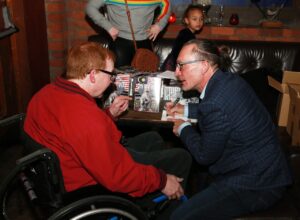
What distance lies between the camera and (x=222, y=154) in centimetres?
173

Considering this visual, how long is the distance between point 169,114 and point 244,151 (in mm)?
648

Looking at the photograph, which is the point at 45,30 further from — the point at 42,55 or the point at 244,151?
the point at 244,151

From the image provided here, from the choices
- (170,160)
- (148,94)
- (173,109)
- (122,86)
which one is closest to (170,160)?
(170,160)

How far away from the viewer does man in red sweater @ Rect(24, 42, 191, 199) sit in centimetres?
144

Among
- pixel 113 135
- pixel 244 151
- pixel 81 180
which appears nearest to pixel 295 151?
pixel 244 151

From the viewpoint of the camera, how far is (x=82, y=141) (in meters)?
1.42

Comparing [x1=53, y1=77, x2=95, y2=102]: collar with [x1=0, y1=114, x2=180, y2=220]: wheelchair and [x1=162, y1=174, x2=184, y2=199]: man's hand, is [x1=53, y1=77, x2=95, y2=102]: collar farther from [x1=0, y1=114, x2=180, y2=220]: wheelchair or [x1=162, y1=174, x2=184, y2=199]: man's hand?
[x1=162, y1=174, x2=184, y2=199]: man's hand

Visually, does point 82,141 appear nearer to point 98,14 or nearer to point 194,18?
point 98,14

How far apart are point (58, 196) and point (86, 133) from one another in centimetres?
30

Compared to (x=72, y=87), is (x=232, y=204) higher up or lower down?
lower down

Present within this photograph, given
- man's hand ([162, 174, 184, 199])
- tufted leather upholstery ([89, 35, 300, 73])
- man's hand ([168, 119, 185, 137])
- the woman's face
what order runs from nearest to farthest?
man's hand ([162, 174, 184, 199])
man's hand ([168, 119, 185, 137])
the woman's face
tufted leather upholstery ([89, 35, 300, 73])

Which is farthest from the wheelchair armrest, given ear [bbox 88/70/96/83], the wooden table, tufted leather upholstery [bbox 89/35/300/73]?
tufted leather upholstery [bbox 89/35/300/73]

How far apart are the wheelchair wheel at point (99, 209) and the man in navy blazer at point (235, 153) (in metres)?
0.32

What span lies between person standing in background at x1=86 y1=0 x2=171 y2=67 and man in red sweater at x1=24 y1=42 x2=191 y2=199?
1.53 metres
